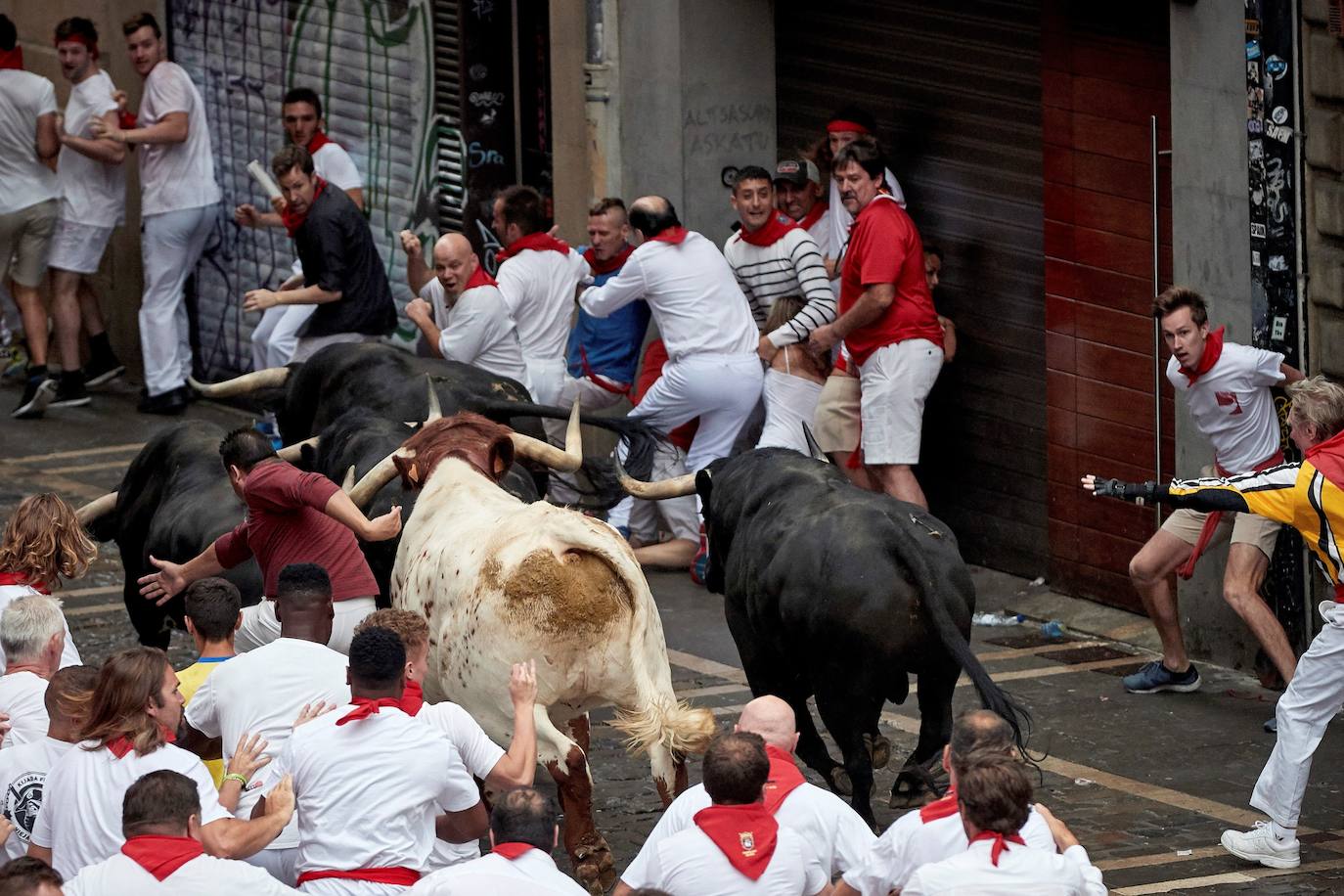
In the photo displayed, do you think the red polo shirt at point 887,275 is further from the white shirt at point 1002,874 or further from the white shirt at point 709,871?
the white shirt at point 1002,874

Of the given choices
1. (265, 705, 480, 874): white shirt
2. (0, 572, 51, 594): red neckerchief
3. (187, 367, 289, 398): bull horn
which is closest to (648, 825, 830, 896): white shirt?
(265, 705, 480, 874): white shirt

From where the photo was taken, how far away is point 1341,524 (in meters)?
8.14

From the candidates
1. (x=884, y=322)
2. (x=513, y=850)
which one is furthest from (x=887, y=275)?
(x=513, y=850)

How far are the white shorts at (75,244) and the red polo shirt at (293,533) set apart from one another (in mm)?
8381

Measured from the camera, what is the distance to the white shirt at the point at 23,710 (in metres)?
7.01

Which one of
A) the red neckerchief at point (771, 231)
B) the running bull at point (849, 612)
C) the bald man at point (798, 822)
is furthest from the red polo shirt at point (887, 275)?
the bald man at point (798, 822)

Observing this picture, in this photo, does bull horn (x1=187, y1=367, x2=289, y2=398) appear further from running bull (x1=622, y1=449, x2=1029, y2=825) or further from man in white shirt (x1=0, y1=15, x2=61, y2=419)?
man in white shirt (x1=0, y1=15, x2=61, y2=419)

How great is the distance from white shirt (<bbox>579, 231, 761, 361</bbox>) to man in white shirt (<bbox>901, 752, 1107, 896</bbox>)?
22.6ft

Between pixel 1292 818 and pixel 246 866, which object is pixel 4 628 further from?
pixel 1292 818

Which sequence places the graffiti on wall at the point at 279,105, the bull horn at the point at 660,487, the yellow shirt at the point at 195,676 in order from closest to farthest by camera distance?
the yellow shirt at the point at 195,676 → the bull horn at the point at 660,487 → the graffiti on wall at the point at 279,105

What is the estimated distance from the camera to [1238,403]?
33.3 feet

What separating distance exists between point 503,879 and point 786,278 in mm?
7552

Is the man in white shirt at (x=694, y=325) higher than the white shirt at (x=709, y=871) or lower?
higher

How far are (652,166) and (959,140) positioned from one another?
225 cm
